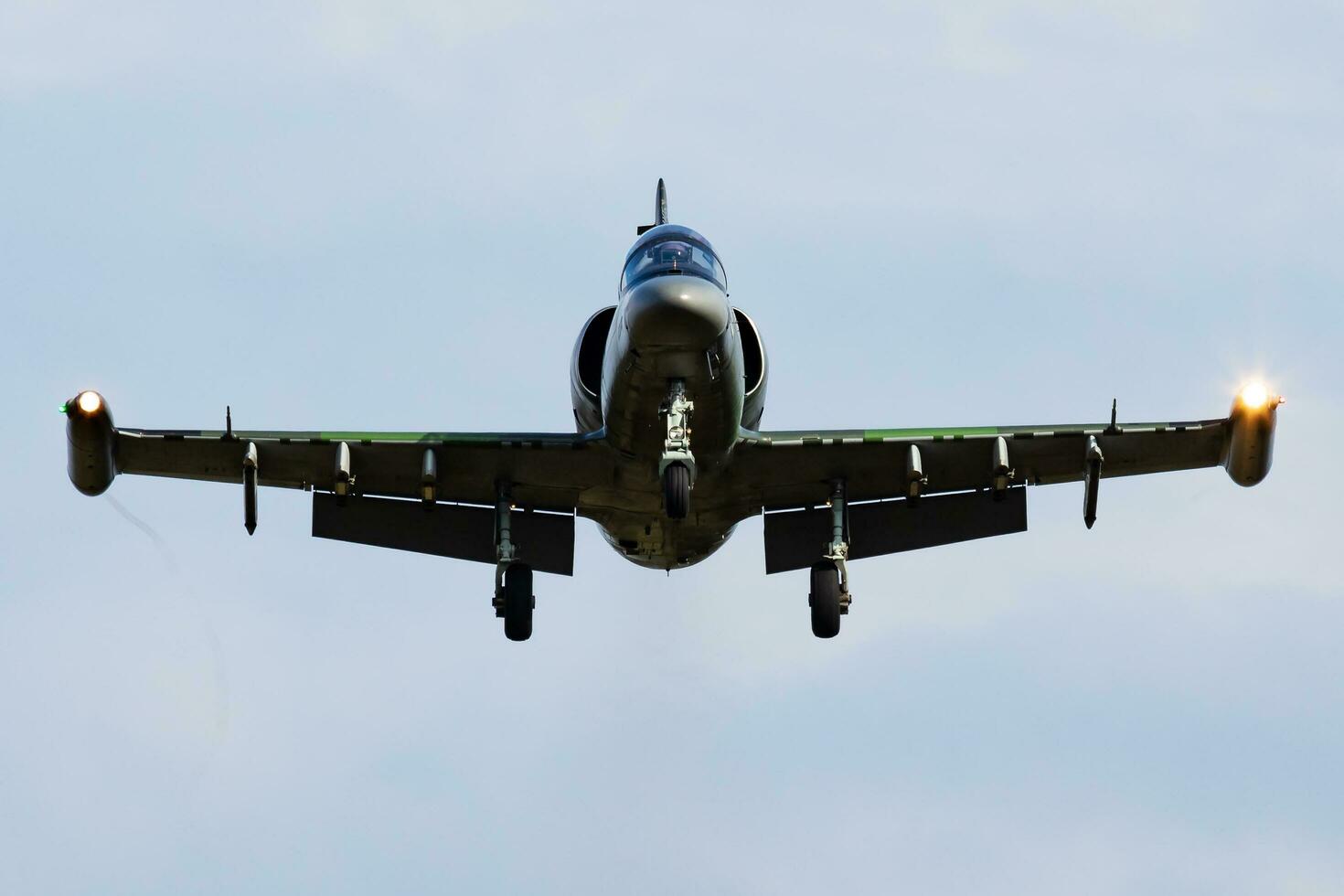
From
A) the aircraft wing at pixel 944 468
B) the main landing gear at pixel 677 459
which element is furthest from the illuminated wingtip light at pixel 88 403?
the aircraft wing at pixel 944 468

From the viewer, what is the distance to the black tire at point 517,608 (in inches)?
1730

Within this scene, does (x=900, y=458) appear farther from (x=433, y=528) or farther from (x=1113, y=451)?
(x=433, y=528)

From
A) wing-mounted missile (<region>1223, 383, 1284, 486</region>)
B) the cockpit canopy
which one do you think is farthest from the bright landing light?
the cockpit canopy

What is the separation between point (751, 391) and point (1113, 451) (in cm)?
674

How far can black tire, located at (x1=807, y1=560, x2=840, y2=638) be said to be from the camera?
43719 mm

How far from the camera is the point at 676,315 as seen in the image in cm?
3934

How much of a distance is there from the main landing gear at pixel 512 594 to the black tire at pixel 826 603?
201 inches

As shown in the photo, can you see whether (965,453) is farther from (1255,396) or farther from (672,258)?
(672,258)

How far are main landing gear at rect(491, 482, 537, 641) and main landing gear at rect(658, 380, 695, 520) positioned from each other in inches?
190

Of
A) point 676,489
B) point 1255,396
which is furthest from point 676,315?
point 1255,396

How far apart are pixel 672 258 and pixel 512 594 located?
7081 millimetres

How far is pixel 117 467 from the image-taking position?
42.8 metres

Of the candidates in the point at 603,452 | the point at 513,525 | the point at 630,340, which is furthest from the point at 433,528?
the point at 630,340

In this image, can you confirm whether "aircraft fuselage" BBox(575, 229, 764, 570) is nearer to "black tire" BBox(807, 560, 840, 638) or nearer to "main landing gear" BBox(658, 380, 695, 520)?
"main landing gear" BBox(658, 380, 695, 520)
